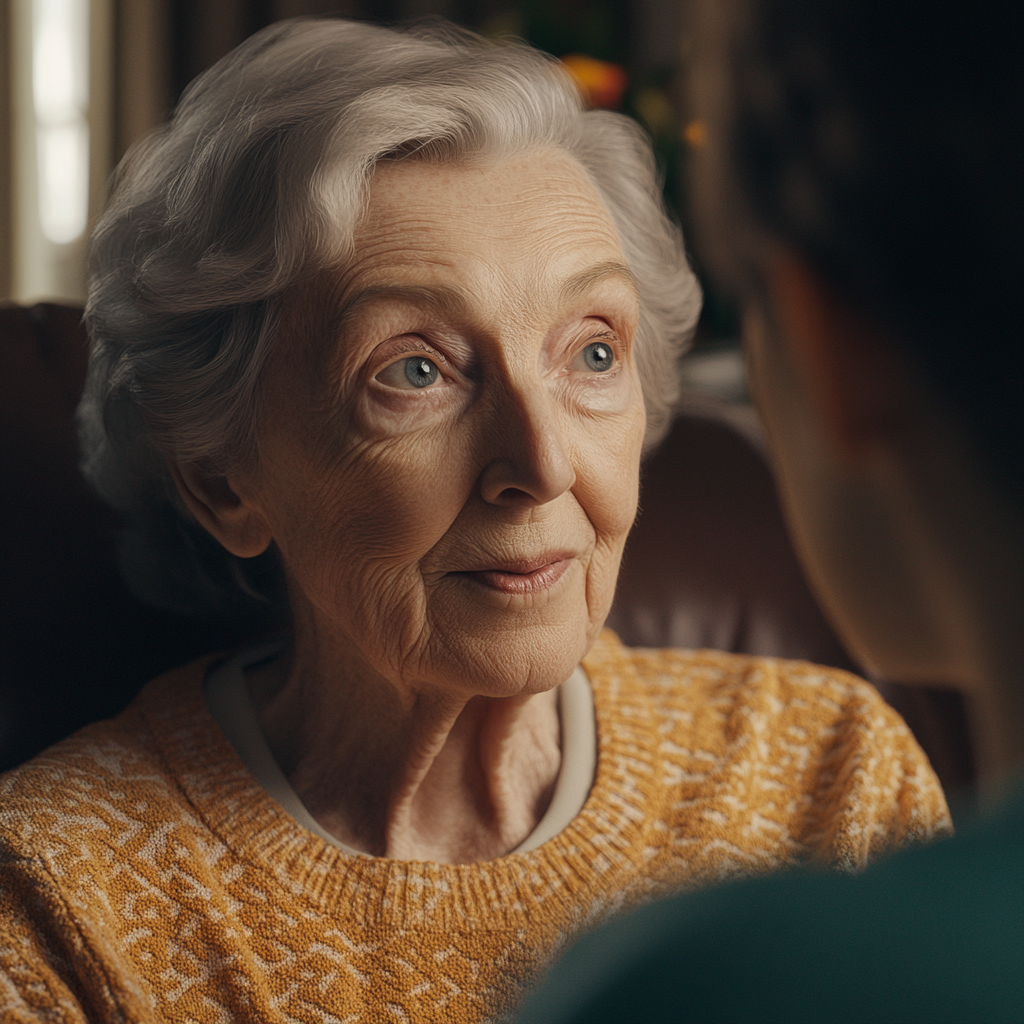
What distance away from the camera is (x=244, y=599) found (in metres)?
1.48

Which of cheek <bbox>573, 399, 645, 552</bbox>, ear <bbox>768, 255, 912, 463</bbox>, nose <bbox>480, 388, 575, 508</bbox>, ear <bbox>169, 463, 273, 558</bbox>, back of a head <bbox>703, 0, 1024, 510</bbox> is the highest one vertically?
back of a head <bbox>703, 0, 1024, 510</bbox>

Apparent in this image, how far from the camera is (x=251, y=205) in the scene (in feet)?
3.54

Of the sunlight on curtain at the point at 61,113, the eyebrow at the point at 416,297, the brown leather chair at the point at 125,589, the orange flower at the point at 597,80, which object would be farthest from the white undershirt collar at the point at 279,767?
the sunlight on curtain at the point at 61,113

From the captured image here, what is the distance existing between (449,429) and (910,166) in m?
0.73

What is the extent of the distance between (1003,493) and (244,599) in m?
1.24

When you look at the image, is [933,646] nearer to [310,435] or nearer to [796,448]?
[796,448]

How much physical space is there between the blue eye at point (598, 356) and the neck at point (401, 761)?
40cm

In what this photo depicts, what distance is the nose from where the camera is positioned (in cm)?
102

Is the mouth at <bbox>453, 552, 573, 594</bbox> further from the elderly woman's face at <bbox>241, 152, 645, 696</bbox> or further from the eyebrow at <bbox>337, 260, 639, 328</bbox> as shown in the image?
the eyebrow at <bbox>337, 260, 639, 328</bbox>

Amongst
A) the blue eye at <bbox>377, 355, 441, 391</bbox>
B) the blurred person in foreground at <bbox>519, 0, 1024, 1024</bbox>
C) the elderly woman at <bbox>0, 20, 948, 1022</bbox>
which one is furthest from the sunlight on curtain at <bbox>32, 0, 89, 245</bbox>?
the blurred person in foreground at <bbox>519, 0, 1024, 1024</bbox>

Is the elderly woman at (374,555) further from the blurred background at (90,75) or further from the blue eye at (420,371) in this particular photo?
the blurred background at (90,75)

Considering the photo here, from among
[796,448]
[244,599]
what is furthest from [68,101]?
[796,448]

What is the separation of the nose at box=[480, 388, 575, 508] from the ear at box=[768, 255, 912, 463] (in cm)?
59

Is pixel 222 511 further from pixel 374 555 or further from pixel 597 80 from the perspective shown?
pixel 597 80
